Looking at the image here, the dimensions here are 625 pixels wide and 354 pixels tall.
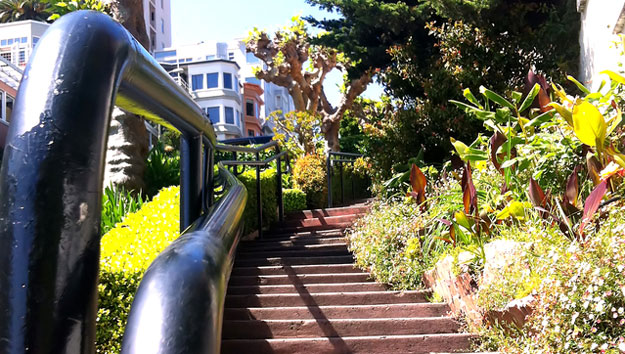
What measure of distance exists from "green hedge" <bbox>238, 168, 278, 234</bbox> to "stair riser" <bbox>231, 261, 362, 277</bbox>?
1.36m

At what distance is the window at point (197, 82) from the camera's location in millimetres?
47875

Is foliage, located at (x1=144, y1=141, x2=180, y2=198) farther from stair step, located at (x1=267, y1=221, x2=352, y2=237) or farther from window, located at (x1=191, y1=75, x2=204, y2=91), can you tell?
window, located at (x1=191, y1=75, x2=204, y2=91)

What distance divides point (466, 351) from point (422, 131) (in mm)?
5253

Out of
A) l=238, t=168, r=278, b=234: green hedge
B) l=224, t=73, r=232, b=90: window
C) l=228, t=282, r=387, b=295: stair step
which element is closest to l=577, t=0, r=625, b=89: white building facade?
l=228, t=282, r=387, b=295: stair step

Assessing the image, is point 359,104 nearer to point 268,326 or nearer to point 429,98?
point 429,98

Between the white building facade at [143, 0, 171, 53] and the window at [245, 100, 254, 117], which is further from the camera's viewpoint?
the window at [245, 100, 254, 117]

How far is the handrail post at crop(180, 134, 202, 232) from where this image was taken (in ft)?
3.74

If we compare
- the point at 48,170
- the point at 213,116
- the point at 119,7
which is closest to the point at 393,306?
the point at 48,170

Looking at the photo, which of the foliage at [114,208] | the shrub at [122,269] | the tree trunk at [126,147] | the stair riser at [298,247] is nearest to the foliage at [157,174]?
the tree trunk at [126,147]

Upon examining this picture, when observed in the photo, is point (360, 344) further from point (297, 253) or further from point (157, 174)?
point (157, 174)

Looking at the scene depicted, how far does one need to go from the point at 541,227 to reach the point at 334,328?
5.57ft

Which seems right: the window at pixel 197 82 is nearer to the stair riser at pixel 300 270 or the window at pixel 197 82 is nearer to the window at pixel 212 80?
the window at pixel 212 80

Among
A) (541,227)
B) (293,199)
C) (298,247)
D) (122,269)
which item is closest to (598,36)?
(541,227)

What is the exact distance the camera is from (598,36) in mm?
7051
